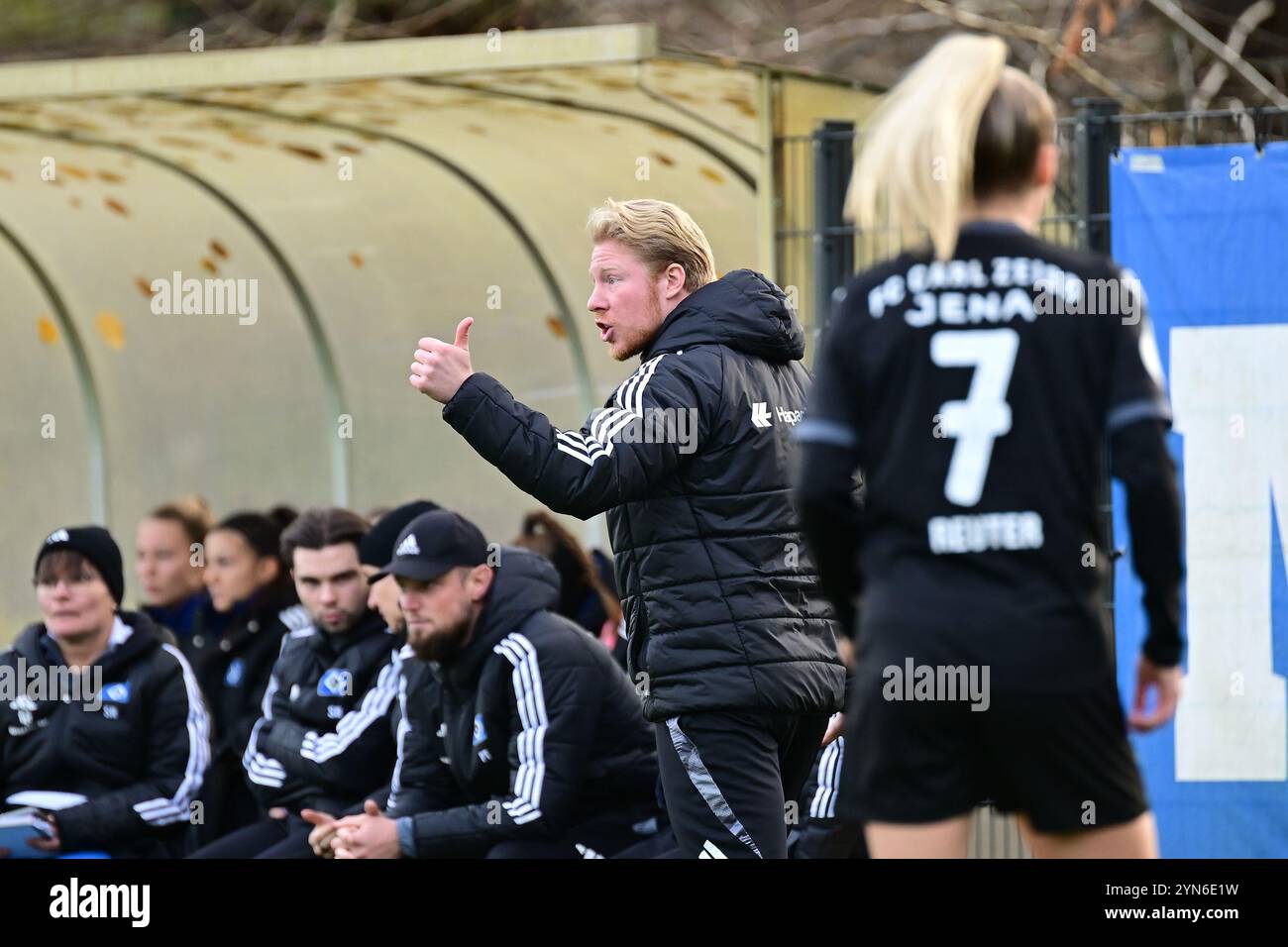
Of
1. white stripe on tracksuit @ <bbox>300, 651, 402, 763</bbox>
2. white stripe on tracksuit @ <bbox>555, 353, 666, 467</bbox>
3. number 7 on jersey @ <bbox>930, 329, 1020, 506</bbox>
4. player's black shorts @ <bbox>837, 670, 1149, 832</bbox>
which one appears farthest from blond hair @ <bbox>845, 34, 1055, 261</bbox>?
white stripe on tracksuit @ <bbox>300, 651, 402, 763</bbox>

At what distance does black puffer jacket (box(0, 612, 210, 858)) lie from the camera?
630cm

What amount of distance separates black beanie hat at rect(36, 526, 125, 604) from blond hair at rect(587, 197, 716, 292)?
253 centimetres

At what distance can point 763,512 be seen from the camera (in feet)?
15.1

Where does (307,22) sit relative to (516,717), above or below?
above

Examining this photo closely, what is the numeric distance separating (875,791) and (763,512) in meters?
1.49

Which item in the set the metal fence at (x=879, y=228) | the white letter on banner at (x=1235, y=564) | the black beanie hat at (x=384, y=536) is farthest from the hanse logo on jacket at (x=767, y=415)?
the black beanie hat at (x=384, y=536)

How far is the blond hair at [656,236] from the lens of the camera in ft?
15.7

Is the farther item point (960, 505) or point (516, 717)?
point (516, 717)

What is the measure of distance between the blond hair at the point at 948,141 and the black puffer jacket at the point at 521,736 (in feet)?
9.07

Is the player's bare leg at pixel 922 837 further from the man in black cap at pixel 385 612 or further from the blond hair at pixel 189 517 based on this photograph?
the blond hair at pixel 189 517

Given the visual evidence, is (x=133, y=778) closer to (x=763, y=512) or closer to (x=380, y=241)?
(x=763, y=512)

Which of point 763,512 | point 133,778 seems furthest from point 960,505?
point 133,778

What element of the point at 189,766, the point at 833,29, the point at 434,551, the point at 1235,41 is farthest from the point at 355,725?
the point at 833,29
